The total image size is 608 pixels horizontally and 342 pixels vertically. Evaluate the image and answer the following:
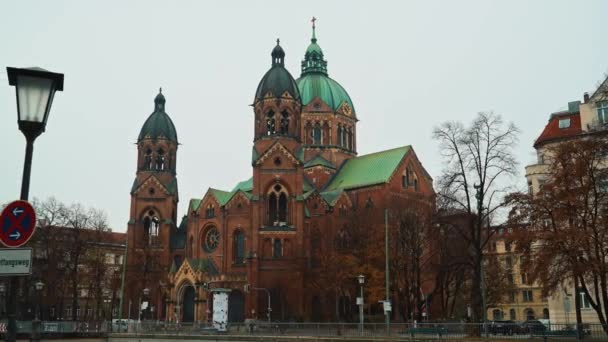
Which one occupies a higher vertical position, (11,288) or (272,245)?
(272,245)

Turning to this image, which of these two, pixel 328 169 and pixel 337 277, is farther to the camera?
pixel 328 169

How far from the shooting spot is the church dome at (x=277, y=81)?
7681 centimetres

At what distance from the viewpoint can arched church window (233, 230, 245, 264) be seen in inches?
2923

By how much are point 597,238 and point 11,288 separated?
2881 cm

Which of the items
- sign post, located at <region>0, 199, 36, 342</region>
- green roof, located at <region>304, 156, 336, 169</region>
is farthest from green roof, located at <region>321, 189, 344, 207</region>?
sign post, located at <region>0, 199, 36, 342</region>

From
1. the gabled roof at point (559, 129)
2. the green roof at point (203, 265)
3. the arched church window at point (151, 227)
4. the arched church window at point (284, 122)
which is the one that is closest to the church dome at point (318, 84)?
the arched church window at point (284, 122)

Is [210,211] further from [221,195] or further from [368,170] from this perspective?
[368,170]

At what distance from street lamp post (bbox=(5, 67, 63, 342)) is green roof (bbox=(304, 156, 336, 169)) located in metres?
78.1

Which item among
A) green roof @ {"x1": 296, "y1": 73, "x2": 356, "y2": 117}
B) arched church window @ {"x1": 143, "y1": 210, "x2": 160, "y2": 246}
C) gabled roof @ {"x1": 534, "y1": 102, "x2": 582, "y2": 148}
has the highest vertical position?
green roof @ {"x1": 296, "y1": 73, "x2": 356, "y2": 117}

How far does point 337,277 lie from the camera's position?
59594 mm

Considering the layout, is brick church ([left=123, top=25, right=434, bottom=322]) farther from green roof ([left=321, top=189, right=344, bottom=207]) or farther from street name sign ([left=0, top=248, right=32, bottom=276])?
street name sign ([left=0, top=248, right=32, bottom=276])

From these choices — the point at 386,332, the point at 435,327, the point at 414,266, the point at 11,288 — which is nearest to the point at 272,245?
the point at 414,266

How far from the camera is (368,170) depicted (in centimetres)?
8219

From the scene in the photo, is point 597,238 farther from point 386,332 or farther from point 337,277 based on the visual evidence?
point 337,277
